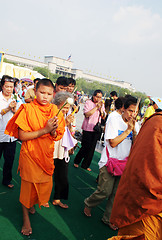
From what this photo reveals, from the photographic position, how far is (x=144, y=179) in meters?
1.37

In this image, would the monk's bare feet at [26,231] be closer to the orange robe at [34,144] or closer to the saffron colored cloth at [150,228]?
the orange robe at [34,144]

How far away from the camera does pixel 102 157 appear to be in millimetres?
2879

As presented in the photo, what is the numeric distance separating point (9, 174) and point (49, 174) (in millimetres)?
1202

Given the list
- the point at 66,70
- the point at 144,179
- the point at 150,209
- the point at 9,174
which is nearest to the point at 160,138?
the point at 144,179

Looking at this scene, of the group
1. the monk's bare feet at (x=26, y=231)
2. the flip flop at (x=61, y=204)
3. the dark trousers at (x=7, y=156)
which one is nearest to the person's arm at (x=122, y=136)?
the flip flop at (x=61, y=204)

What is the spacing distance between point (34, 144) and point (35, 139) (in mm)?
58

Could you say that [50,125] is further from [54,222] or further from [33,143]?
[54,222]

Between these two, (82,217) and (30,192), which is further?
(82,217)

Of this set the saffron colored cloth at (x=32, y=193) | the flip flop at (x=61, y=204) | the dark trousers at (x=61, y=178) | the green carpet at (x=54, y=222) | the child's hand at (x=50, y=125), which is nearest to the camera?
the child's hand at (x=50, y=125)

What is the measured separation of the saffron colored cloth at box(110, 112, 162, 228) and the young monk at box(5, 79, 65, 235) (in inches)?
41.1

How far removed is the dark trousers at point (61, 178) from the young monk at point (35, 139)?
1.85 ft

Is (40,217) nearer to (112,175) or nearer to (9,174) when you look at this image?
(9,174)

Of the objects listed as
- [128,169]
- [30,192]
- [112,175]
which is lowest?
[30,192]

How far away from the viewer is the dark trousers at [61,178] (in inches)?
119
